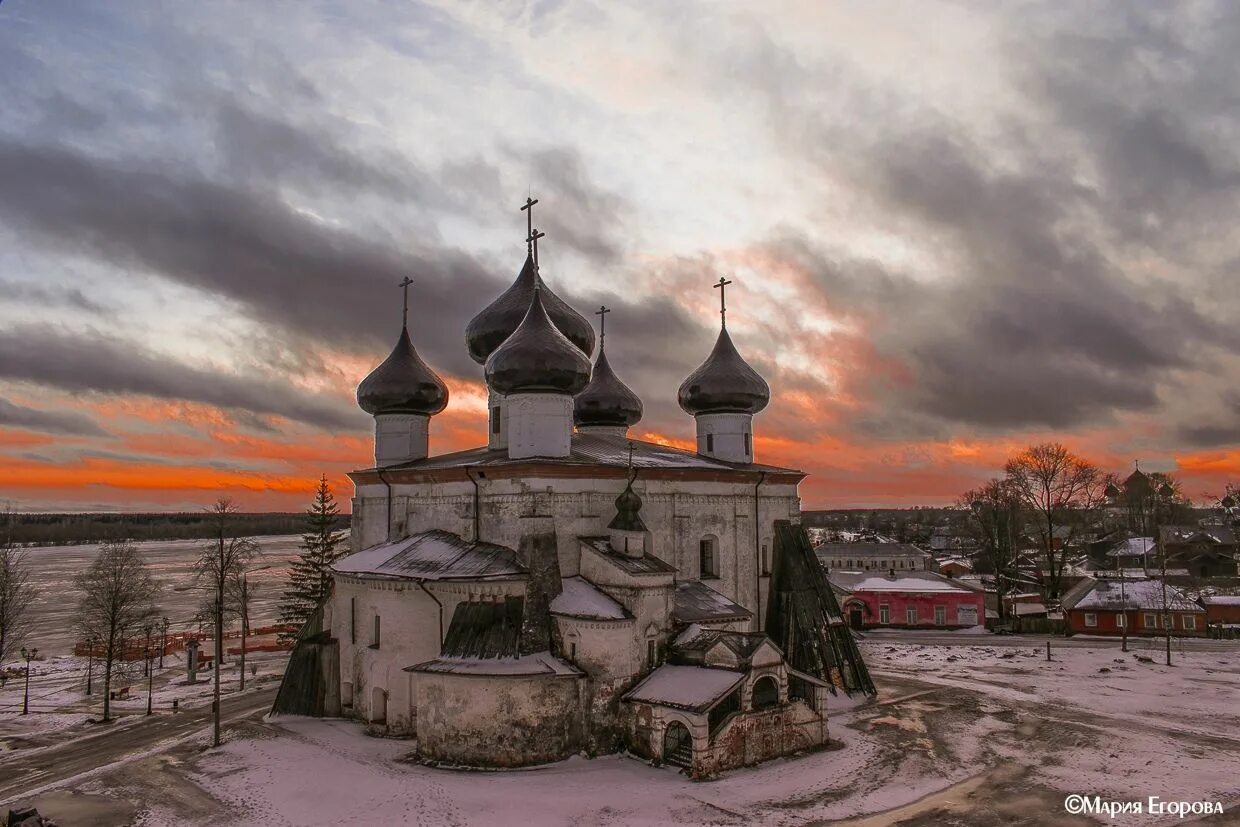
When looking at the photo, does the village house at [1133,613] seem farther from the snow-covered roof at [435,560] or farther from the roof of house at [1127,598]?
the snow-covered roof at [435,560]

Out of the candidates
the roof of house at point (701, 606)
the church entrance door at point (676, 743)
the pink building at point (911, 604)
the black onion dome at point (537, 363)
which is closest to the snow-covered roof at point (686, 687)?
the church entrance door at point (676, 743)

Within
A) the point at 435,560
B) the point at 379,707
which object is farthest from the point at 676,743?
the point at 379,707

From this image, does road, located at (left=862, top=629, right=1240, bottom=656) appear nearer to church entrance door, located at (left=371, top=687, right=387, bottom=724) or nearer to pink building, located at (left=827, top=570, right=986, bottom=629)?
pink building, located at (left=827, top=570, right=986, bottom=629)

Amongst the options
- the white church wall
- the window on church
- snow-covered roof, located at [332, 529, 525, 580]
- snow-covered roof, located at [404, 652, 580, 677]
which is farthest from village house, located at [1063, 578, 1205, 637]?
snow-covered roof, located at [332, 529, 525, 580]

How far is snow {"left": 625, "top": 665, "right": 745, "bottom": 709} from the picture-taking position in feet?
49.1

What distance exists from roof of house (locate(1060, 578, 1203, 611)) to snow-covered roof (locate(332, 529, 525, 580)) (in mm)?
29830

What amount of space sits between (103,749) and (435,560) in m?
9.09

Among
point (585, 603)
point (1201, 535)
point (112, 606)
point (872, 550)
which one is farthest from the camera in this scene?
point (1201, 535)

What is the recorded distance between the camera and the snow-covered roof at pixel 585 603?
A: 16047mm

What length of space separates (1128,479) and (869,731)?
92.5m

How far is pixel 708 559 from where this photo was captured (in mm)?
20969

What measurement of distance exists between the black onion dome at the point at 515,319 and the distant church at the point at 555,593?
52 mm

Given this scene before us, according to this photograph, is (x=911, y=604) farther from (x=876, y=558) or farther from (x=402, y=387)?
(x=402, y=387)

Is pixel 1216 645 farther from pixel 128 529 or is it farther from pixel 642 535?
pixel 128 529
